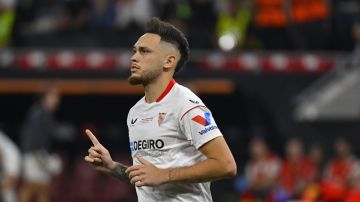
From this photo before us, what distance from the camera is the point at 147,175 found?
17.7 ft

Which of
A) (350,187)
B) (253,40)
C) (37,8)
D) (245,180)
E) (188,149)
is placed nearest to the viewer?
(188,149)

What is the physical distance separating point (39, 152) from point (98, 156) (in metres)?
7.74

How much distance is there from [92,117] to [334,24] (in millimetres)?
4176

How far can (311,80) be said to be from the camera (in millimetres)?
15773

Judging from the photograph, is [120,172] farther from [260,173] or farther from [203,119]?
[260,173]

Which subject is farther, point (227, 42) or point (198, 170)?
point (227, 42)

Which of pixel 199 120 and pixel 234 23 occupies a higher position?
pixel 234 23

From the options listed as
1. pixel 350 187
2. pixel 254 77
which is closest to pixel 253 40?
pixel 254 77

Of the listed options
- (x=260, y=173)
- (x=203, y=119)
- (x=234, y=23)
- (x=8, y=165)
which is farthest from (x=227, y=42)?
(x=203, y=119)

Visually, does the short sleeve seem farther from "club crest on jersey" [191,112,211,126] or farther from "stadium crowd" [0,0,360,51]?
"stadium crowd" [0,0,360,51]

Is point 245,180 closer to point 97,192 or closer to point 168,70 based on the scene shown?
point 97,192

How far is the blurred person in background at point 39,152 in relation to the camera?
13359 millimetres

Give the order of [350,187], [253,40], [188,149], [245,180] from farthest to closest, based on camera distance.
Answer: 1. [253,40]
2. [245,180]
3. [350,187]
4. [188,149]

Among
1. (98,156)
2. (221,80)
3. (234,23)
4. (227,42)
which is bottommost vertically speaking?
(98,156)
